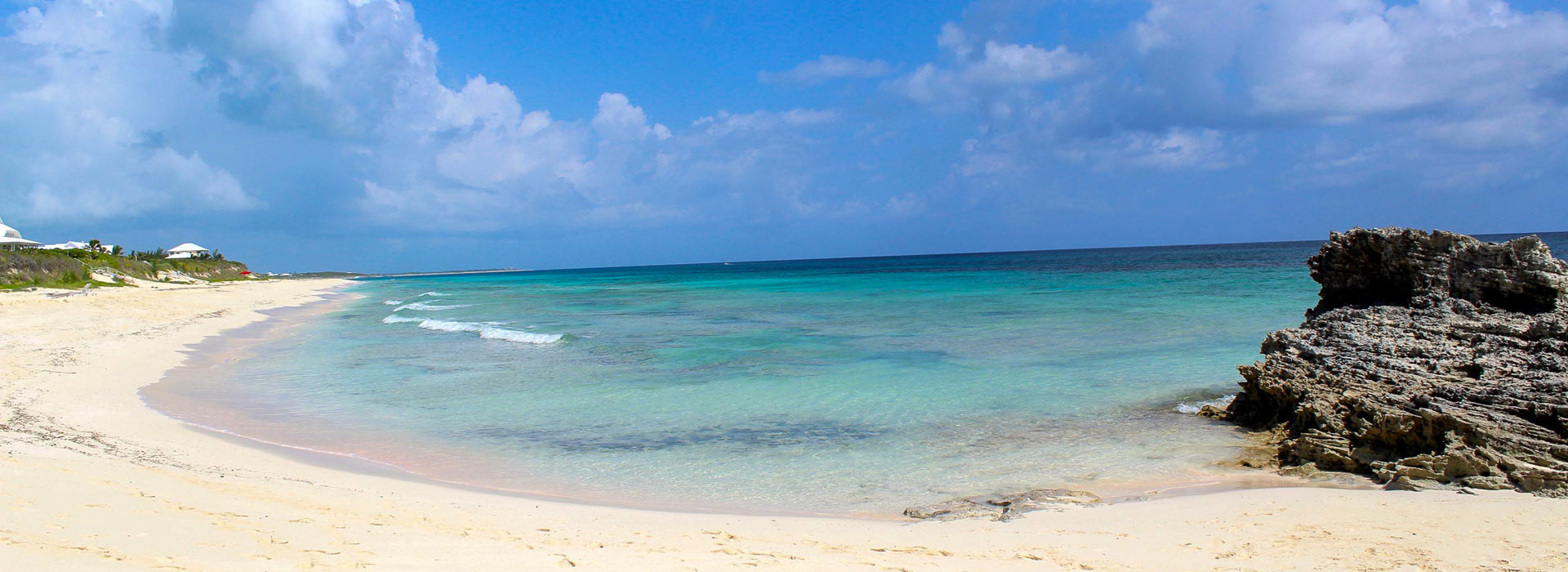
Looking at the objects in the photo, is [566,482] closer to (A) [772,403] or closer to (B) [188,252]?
(A) [772,403]

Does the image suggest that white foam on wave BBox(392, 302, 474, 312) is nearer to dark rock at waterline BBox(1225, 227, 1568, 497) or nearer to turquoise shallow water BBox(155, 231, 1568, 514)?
turquoise shallow water BBox(155, 231, 1568, 514)

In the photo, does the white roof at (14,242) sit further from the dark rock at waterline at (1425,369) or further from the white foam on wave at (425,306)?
the dark rock at waterline at (1425,369)

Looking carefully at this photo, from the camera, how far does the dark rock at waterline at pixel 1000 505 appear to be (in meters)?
5.83

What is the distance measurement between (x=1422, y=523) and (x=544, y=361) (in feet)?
44.8

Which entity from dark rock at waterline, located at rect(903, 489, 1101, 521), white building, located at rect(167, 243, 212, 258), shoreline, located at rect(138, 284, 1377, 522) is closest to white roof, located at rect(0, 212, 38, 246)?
white building, located at rect(167, 243, 212, 258)

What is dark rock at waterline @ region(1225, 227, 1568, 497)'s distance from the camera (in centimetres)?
633

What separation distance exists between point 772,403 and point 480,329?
1458 cm

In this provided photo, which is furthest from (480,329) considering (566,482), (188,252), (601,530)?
(188,252)

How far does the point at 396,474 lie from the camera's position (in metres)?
7.25

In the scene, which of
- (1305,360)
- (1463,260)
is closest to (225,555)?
(1305,360)

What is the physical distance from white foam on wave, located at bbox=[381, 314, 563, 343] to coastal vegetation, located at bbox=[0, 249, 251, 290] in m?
16.9

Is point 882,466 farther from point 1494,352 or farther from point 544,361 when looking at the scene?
point 544,361

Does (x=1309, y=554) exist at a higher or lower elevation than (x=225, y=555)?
lower

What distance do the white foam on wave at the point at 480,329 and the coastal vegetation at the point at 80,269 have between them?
A: 16.9 metres
